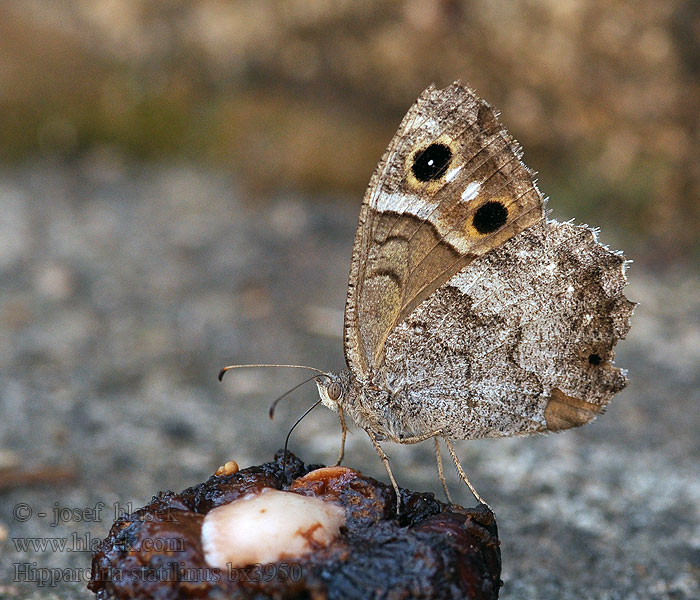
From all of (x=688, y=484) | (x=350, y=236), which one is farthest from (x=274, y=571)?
(x=350, y=236)

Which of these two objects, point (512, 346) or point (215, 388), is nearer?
point (512, 346)

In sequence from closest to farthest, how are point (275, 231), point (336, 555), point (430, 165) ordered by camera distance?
point (336, 555) < point (430, 165) < point (275, 231)

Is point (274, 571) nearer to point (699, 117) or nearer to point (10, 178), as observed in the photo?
point (699, 117)

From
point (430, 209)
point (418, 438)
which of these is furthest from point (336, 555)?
point (430, 209)

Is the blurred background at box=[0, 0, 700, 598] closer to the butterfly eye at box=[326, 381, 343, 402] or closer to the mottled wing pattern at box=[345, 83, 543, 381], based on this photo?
the butterfly eye at box=[326, 381, 343, 402]

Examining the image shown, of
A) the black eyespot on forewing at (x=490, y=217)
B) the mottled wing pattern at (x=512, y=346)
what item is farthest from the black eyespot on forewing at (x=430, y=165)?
the mottled wing pattern at (x=512, y=346)

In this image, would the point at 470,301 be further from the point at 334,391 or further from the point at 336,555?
the point at 336,555

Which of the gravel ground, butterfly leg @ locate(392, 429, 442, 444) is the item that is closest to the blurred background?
the gravel ground
